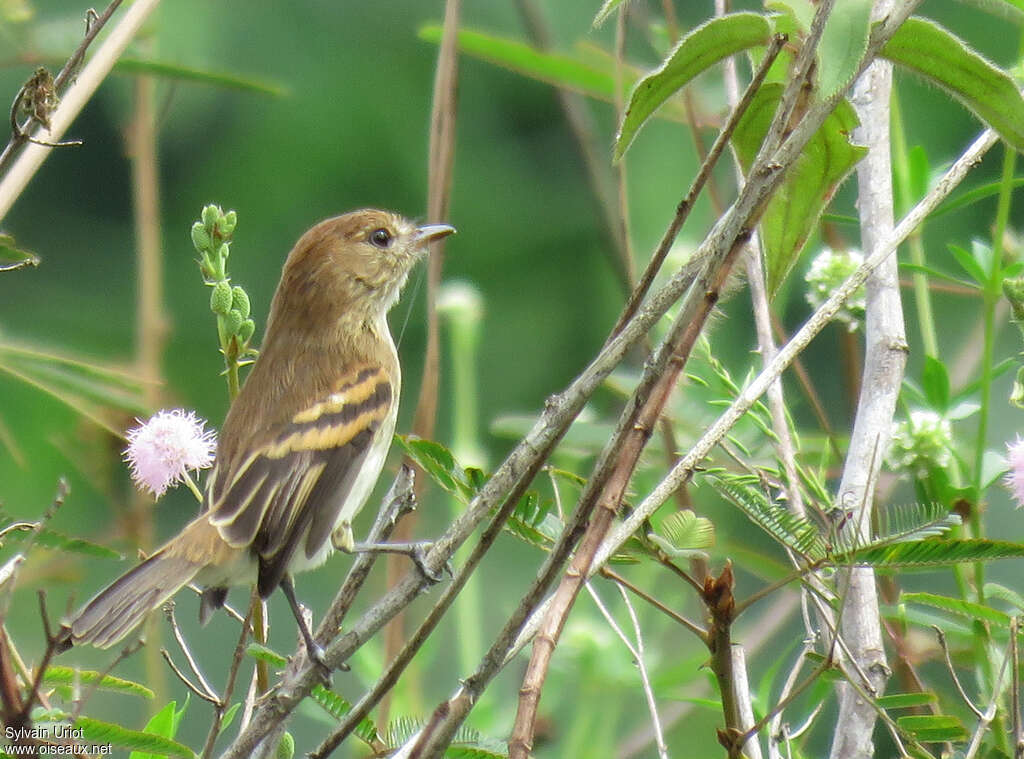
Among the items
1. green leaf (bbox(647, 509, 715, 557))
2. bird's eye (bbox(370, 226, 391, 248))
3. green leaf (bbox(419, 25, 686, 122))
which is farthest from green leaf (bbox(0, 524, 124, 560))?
bird's eye (bbox(370, 226, 391, 248))

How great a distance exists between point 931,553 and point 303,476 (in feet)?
5.83

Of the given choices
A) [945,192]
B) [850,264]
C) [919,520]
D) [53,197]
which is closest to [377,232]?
[850,264]

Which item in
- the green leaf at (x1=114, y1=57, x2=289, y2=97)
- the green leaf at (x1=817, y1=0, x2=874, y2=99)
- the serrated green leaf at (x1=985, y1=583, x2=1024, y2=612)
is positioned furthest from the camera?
the green leaf at (x1=114, y1=57, x2=289, y2=97)

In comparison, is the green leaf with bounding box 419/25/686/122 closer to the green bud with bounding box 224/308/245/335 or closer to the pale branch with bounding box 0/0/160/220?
the pale branch with bounding box 0/0/160/220

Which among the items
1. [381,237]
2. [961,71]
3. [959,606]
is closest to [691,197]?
[961,71]

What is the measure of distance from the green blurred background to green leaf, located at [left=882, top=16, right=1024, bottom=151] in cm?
344

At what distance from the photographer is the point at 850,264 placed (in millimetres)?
2465

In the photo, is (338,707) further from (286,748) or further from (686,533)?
(686,533)

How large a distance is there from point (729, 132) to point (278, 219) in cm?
531

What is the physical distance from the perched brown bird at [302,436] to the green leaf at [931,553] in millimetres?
901

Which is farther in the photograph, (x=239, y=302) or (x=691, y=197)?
(x=239, y=302)

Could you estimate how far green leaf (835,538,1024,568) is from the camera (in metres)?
1.43

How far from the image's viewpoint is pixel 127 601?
2236 millimetres

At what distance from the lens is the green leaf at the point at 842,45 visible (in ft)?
4.14
